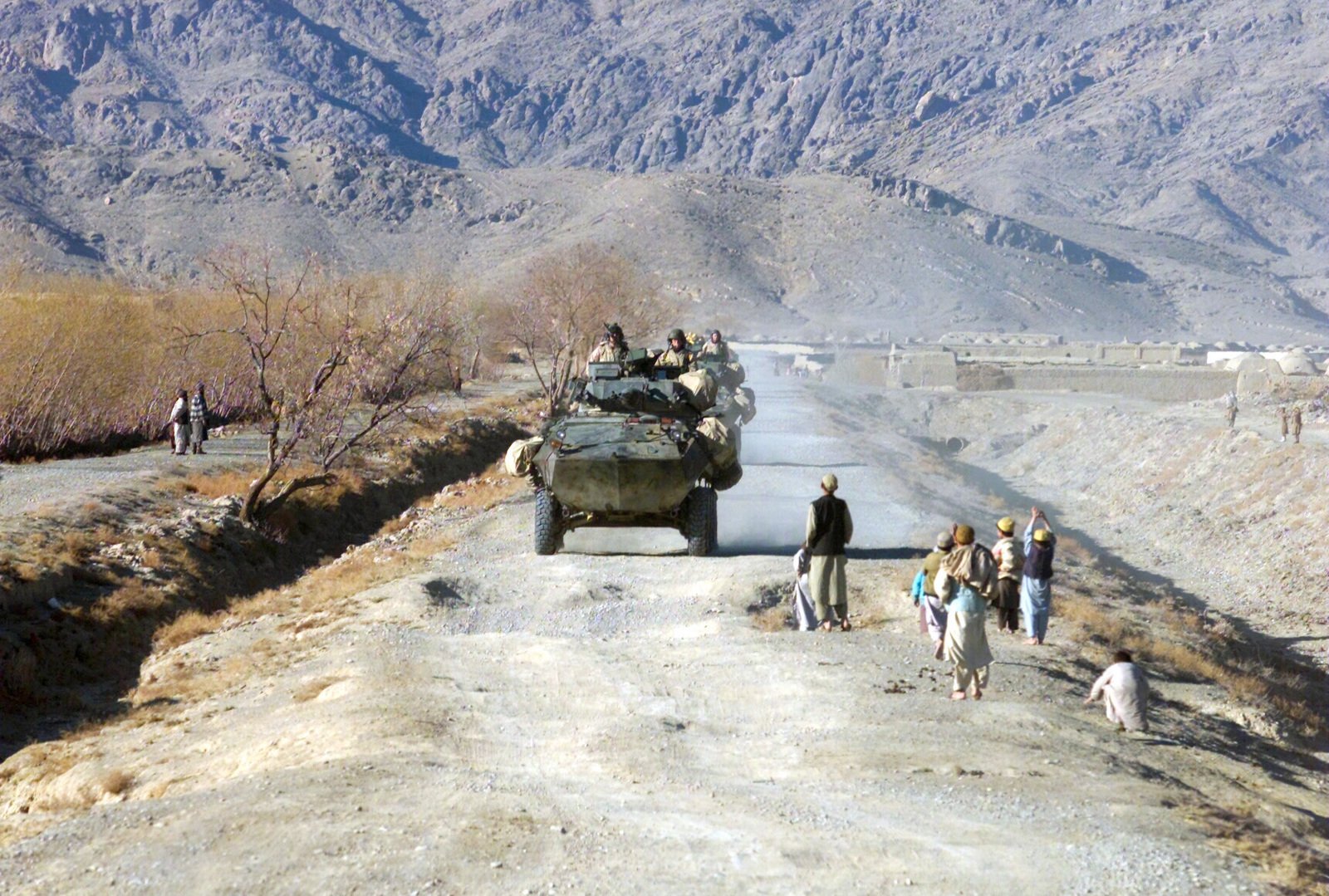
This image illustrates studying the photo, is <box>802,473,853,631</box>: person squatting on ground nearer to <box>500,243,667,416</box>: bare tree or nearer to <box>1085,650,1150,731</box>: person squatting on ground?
<box>1085,650,1150,731</box>: person squatting on ground

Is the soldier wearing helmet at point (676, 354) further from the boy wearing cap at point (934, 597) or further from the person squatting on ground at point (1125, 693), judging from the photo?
the person squatting on ground at point (1125, 693)

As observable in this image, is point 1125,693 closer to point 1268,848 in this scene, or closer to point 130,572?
point 1268,848

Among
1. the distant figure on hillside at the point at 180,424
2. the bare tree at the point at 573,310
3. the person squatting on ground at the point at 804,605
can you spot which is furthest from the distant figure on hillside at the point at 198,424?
the person squatting on ground at the point at 804,605

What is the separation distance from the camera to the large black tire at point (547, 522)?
61.5 feet

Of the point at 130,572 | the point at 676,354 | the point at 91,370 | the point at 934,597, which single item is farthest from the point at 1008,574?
the point at 91,370

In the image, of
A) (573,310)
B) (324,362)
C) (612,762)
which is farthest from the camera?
(573,310)

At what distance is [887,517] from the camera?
2602cm

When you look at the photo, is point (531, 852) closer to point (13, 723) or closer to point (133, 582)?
point (13, 723)

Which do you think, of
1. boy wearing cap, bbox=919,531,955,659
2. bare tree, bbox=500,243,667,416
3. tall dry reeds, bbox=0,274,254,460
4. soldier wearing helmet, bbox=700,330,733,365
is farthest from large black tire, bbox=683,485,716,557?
bare tree, bbox=500,243,667,416

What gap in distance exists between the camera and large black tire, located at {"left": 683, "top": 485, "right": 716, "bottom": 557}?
18.7 metres

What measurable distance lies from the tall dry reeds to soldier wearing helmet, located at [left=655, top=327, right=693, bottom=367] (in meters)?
13.8

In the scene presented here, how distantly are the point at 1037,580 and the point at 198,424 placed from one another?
2220 cm

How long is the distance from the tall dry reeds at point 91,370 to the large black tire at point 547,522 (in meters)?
14.9

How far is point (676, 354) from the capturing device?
21.6 metres
